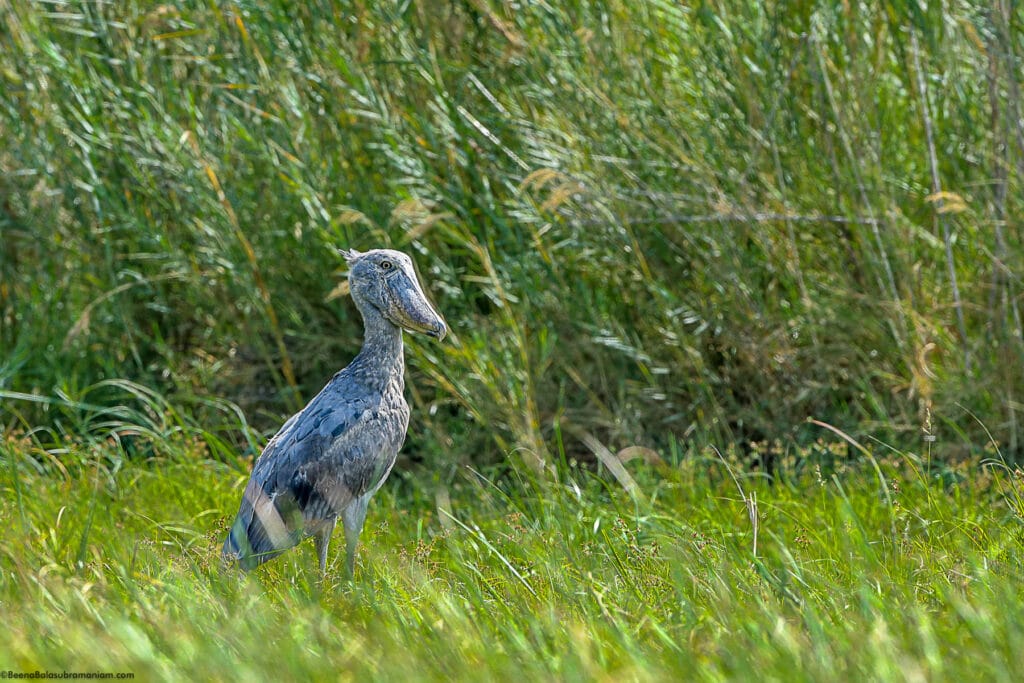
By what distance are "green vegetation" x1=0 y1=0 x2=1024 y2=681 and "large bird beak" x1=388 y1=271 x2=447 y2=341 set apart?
0.62 metres

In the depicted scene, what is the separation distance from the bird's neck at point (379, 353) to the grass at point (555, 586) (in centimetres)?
49

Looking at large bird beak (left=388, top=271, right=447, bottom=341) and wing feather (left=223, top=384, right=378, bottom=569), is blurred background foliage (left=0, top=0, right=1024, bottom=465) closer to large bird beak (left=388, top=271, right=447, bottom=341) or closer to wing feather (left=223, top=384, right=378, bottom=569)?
large bird beak (left=388, top=271, right=447, bottom=341)

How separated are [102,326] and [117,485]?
1260 millimetres

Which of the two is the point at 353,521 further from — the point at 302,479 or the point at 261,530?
the point at 261,530

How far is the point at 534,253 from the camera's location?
5113 millimetres

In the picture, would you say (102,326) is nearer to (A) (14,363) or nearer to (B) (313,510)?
(A) (14,363)

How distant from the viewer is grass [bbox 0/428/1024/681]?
105 inches

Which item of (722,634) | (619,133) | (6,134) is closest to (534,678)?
(722,634)

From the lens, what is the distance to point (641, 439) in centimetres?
510

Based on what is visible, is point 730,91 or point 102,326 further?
point 102,326

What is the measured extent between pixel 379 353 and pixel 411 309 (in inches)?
8.3

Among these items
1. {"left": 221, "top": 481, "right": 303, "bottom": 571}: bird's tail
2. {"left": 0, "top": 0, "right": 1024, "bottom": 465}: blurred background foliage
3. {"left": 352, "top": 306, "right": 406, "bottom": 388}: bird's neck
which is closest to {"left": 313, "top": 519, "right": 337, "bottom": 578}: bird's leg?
{"left": 221, "top": 481, "right": 303, "bottom": 571}: bird's tail

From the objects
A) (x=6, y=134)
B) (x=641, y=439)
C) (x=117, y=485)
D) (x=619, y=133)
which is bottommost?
(x=641, y=439)

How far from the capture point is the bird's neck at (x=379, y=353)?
3984mm
